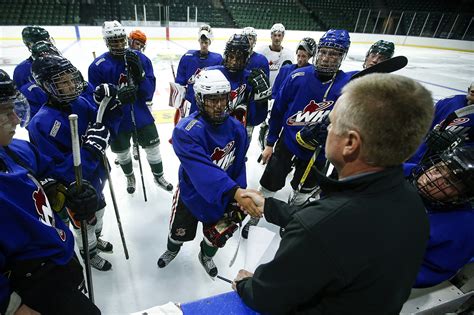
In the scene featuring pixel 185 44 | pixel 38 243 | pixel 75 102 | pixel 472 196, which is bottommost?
pixel 185 44

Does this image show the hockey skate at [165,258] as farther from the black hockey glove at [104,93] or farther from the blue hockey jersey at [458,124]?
the blue hockey jersey at [458,124]

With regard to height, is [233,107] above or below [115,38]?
below

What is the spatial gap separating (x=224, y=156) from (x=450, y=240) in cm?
121

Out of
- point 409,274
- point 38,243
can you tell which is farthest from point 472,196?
point 38,243

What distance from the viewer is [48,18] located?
10375 mm

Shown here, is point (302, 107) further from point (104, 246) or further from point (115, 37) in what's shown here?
point (104, 246)

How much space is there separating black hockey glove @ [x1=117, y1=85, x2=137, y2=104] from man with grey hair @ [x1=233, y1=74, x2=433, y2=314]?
6.83ft

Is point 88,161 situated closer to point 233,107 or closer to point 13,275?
point 13,275

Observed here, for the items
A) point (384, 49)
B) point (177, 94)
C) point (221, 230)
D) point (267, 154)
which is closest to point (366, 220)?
point (221, 230)

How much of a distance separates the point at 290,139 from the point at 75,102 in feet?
5.36

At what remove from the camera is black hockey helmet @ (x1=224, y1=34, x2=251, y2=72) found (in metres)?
2.43

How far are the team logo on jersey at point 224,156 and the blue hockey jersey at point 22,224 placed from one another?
2.94 feet

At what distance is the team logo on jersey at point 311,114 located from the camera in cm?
219

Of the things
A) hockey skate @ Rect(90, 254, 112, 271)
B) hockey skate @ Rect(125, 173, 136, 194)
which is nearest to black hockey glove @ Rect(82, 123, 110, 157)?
hockey skate @ Rect(90, 254, 112, 271)
